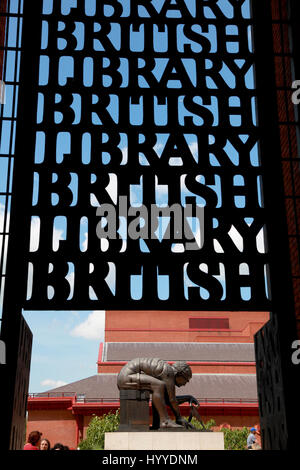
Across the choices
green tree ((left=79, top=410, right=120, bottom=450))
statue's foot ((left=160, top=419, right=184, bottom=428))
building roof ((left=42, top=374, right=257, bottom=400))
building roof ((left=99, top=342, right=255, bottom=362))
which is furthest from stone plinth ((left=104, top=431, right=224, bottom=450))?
building roof ((left=99, top=342, right=255, bottom=362))

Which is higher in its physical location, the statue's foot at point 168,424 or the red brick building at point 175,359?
the red brick building at point 175,359

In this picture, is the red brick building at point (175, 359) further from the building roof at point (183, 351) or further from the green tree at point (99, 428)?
the green tree at point (99, 428)

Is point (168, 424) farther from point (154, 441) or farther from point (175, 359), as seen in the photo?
point (175, 359)

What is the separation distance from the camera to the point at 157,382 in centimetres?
834

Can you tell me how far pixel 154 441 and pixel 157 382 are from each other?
2.80 feet

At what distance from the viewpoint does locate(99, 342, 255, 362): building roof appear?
23016mm

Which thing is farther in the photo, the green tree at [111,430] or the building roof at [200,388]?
the building roof at [200,388]

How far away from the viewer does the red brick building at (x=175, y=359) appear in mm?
18656

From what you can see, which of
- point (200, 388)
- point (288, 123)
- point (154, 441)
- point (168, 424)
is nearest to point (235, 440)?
point (200, 388)

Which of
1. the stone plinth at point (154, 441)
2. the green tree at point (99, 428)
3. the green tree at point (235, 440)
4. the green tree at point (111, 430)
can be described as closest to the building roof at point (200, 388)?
the green tree at point (99, 428)

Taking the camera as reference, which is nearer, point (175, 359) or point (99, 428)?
point (99, 428)

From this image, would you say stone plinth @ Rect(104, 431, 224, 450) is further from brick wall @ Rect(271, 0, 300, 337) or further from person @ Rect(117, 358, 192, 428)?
brick wall @ Rect(271, 0, 300, 337)
